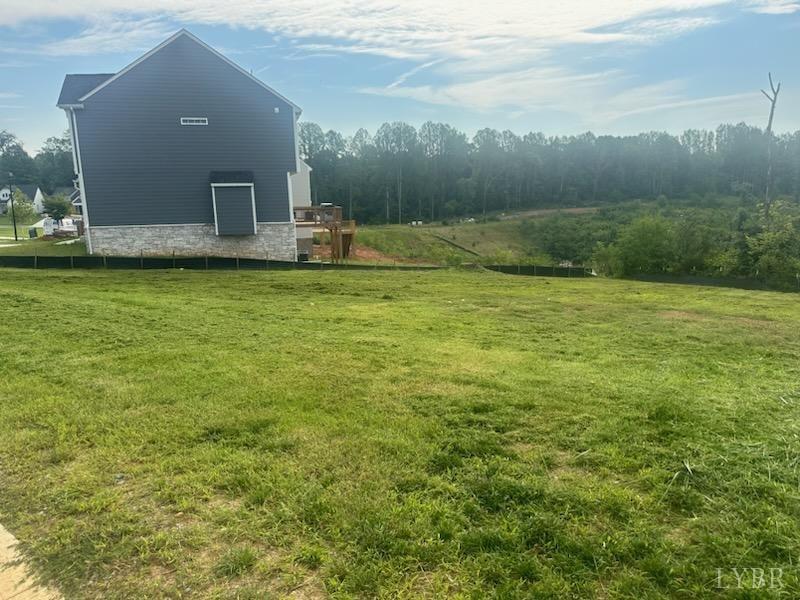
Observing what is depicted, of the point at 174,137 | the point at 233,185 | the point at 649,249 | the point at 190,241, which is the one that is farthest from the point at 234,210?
the point at 649,249

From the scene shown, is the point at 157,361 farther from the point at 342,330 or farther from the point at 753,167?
the point at 753,167

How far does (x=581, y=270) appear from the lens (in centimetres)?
2283

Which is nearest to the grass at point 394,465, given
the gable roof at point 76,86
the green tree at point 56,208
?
the gable roof at point 76,86

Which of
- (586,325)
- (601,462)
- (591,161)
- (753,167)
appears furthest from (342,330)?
(753,167)

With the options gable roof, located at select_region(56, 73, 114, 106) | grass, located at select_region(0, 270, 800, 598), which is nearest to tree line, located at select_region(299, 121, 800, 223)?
gable roof, located at select_region(56, 73, 114, 106)

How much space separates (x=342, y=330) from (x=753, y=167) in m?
94.4

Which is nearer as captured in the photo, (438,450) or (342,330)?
(438,450)

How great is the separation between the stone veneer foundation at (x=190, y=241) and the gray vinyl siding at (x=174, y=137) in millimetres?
373

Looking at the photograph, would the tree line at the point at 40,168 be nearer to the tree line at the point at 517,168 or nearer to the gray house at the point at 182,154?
the tree line at the point at 517,168

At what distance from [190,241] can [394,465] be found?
18897mm

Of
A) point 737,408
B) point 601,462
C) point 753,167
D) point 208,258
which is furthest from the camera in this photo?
point 753,167

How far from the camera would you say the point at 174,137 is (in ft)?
62.1

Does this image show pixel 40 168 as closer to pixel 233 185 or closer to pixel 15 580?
pixel 233 185

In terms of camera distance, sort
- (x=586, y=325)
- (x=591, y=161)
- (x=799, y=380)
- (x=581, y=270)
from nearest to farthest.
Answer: (x=799, y=380) < (x=586, y=325) < (x=581, y=270) < (x=591, y=161)
